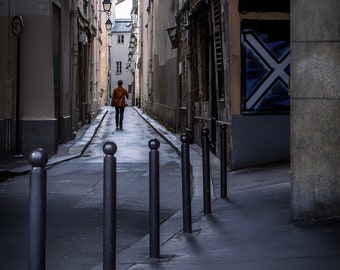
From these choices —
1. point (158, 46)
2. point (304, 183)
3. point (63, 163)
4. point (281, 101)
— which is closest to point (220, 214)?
point (304, 183)

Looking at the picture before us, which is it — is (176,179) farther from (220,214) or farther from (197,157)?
(220,214)

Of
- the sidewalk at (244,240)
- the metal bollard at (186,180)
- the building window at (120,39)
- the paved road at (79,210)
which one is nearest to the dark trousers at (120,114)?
the paved road at (79,210)

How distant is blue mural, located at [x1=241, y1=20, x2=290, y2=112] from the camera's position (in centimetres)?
1078

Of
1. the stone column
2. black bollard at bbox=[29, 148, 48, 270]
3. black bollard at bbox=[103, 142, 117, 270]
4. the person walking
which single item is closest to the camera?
black bollard at bbox=[29, 148, 48, 270]

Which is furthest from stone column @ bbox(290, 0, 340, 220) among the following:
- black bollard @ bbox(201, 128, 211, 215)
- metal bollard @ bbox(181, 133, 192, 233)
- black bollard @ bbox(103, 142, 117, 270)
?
black bollard @ bbox(103, 142, 117, 270)

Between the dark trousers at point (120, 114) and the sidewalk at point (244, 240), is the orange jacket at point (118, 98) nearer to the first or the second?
the dark trousers at point (120, 114)

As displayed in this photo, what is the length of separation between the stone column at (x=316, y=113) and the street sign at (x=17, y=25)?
8445 millimetres

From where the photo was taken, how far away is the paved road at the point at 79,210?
5.34m

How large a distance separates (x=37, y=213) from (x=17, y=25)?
10.6 m

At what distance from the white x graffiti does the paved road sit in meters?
1.94

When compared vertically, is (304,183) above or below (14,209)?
above

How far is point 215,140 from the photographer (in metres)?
13.6

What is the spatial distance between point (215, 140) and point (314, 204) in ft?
25.5

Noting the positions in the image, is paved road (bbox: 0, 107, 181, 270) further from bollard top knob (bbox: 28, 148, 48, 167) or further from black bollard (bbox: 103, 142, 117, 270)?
bollard top knob (bbox: 28, 148, 48, 167)
